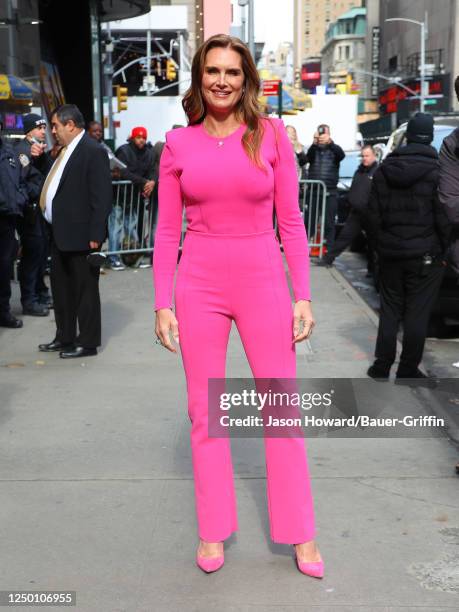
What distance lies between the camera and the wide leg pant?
12.2ft

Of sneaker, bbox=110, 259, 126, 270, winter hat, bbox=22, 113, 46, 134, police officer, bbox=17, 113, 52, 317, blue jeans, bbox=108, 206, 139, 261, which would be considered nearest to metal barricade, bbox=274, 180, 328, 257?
blue jeans, bbox=108, 206, 139, 261

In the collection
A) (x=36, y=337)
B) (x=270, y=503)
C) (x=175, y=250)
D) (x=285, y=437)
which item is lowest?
(x=36, y=337)

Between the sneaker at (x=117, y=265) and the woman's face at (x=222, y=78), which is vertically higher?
the woman's face at (x=222, y=78)

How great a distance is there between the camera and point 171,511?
4.60 m

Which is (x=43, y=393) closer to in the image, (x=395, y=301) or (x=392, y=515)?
(x=395, y=301)

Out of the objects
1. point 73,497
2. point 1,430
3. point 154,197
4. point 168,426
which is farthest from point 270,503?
point 154,197

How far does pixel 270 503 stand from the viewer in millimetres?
3881

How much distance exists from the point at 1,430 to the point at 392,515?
259cm

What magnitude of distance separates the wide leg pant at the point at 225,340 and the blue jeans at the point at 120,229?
10032mm

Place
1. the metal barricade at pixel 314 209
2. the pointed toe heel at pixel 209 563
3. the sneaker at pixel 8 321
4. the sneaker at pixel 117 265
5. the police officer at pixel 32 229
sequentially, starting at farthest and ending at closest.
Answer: the metal barricade at pixel 314 209, the sneaker at pixel 117 265, the police officer at pixel 32 229, the sneaker at pixel 8 321, the pointed toe heel at pixel 209 563

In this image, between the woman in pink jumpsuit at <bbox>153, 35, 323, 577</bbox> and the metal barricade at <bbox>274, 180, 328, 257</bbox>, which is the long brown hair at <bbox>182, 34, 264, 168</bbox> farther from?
the metal barricade at <bbox>274, 180, 328, 257</bbox>

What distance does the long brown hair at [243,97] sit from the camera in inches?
144

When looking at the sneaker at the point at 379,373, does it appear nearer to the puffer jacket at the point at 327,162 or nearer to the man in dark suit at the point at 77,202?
the man in dark suit at the point at 77,202

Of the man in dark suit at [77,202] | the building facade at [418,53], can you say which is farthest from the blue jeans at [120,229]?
the building facade at [418,53]
